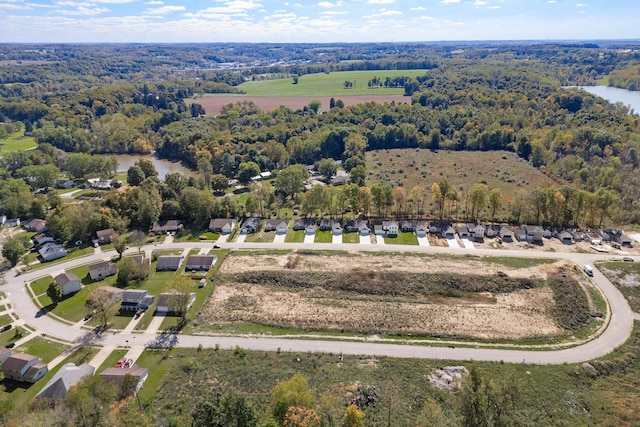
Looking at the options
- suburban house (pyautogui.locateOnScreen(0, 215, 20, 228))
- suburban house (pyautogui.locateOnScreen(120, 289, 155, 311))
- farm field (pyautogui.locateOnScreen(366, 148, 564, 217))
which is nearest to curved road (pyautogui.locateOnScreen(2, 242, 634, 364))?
suburban house (pyautogui.locateOnScreen(120, 289, 155, 311))

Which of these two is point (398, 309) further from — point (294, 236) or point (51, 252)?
point (51, 252)

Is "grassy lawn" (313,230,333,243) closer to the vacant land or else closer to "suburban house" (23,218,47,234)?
the vacant land

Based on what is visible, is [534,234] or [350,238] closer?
[534,234]

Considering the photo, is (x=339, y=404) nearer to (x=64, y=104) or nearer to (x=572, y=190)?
(x=572, y=190)

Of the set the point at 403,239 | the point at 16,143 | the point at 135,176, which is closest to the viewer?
the point at 403,239

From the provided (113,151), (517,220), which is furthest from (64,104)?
(517,220)

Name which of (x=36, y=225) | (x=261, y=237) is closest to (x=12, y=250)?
(x=36, y=225)

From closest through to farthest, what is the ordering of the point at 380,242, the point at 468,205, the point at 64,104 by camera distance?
the point at 380,242
the point at 468,205
the point at 64,104
